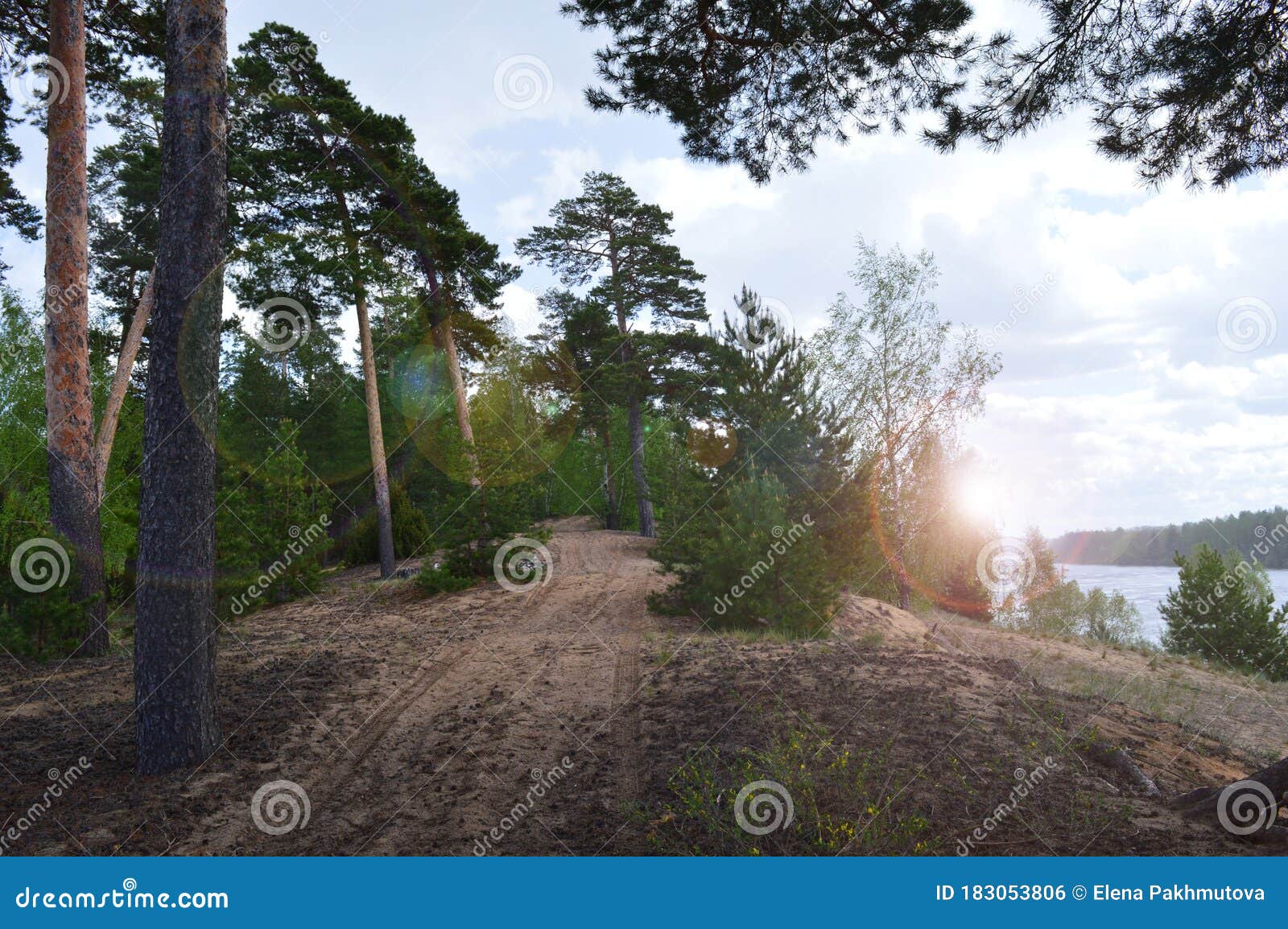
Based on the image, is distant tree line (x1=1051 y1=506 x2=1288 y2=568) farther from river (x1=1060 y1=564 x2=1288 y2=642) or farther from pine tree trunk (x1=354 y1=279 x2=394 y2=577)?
pine tree trunk (x1=354 y1=279 x2=394 y2=577)

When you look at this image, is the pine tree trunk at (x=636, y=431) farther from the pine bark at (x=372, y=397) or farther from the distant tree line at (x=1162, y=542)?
the distant tree line at (x=1162, y=542)

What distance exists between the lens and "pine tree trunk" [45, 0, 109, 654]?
34.8 ft

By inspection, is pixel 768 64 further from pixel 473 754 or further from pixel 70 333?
pixel 70 333

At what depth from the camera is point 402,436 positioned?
33.4 meters

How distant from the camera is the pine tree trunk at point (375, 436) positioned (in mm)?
19641

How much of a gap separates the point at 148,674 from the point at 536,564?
12.0m

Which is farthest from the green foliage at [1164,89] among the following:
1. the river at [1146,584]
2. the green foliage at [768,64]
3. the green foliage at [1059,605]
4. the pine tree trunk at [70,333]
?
the green foliage at [1059,605]

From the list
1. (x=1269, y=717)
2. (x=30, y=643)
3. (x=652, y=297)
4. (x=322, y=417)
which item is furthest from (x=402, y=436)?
(x=1269, y=717)

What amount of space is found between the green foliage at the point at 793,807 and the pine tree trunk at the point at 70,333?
10322mm

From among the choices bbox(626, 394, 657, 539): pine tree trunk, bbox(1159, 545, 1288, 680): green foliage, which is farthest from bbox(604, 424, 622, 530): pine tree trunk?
bbox(1159, 545, 1288, 680): green foliage

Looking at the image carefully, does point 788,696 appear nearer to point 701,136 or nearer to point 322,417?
point 701,136

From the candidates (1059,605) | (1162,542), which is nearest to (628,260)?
(1059,605)

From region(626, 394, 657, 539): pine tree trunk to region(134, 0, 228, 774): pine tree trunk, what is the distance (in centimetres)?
2002

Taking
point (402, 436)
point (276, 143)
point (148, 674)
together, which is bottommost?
point (148, 674)
